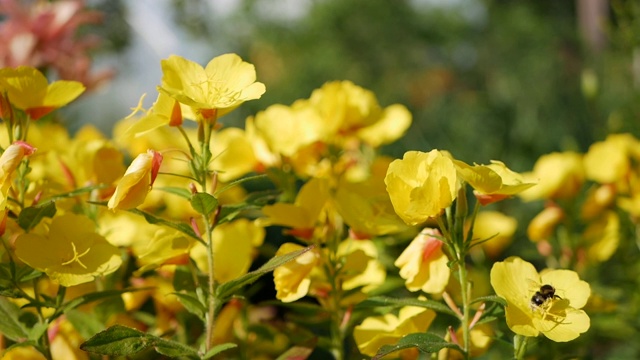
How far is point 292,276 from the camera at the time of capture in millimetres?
784

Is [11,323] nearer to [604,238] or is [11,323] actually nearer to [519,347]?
[519,347]

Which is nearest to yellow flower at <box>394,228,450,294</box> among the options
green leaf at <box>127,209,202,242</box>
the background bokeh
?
green leaf at <box>127,209,202,242</box>

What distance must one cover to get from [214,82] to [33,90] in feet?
0.63

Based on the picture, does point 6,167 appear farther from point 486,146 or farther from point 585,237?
point 486,146

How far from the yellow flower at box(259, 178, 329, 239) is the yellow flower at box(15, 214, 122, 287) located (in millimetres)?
183

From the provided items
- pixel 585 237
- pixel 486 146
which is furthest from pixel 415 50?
pixel 585 237

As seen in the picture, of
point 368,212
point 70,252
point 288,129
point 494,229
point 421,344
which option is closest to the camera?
point 421,344

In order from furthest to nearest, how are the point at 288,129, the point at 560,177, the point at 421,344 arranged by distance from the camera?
the point at 560,177
the point at 288,129
the point at 421,344

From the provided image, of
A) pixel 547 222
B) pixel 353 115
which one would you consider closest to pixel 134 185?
pixel 353 115

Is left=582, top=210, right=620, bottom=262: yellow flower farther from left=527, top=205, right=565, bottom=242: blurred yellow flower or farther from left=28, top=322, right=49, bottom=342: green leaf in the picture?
left=28, top=322, right=49, bottom=342: green leaf

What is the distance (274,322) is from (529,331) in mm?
367

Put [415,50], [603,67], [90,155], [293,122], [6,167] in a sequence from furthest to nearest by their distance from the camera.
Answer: [415,50] → [603,67] → [293,122] → [90,155] → [6,167]

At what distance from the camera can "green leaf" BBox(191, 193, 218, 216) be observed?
25.9 inches

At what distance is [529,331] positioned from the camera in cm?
67
